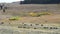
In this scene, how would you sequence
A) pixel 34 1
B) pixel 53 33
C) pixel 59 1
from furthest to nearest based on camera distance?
pixel 34 1, pixel 59 1, pixel 53 33

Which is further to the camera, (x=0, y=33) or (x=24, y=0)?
(x=24, y=0)

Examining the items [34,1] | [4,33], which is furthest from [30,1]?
[4,33]

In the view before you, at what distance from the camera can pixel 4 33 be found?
19703mm

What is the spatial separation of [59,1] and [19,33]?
1884 inches

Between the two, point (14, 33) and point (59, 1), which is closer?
point (14, 33)

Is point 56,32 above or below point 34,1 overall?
above

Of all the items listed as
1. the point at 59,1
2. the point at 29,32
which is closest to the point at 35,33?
the point at 29,32

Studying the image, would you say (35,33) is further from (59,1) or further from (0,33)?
(59,1)

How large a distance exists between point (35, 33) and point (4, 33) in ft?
8.81

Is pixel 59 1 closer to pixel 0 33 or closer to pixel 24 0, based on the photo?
pixel 24 0

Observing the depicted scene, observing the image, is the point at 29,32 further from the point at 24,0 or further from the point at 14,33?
the point at 24,0

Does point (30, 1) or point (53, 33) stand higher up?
point (53, 33)

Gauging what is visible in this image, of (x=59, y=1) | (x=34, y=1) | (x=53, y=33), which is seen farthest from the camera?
(x=34, y=1)

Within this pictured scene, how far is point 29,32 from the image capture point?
1962 centimetres
